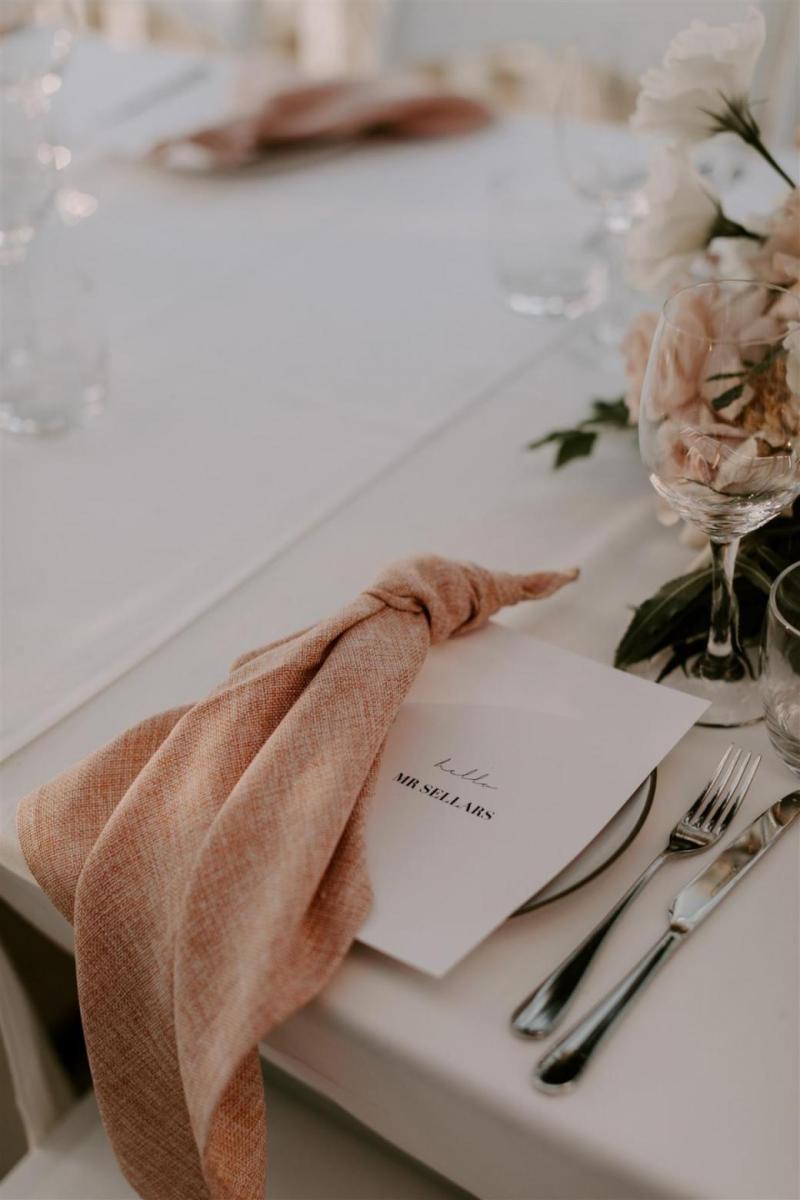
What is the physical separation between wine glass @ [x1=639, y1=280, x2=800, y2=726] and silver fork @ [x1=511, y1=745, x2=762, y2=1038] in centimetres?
11

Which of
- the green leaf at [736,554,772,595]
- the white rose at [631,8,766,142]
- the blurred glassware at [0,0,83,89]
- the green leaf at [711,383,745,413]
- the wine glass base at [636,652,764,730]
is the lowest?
the wine glass base at [636,652,764,730]

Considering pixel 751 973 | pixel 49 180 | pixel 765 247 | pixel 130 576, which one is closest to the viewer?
pixel 751 973

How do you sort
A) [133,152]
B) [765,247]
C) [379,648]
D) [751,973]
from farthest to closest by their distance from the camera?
[133,152], [765,247], [379,648], [751,973]

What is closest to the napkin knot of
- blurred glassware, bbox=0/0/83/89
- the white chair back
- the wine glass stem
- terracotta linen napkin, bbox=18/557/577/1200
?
terracotta linen napkin, bbox=18/557/577/1200

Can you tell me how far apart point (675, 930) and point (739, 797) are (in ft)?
0.32

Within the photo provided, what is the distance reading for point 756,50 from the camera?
772 mm

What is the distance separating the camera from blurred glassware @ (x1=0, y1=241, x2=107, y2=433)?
1.11 m

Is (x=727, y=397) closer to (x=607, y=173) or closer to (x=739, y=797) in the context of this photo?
(x=739, y=797)

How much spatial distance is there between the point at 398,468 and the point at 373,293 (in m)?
0.33

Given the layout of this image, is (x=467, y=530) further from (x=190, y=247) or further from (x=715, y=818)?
(x=190, y=247)

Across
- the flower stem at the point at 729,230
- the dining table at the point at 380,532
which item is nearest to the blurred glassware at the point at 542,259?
the dining table at the point at 380,532

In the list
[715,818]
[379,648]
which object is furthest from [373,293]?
[715,818]

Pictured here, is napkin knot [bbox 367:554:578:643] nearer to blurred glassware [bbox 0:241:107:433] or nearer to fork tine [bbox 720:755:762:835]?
fork tine [bbox 720:755:762:835]

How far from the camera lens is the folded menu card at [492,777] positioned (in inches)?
23.0
